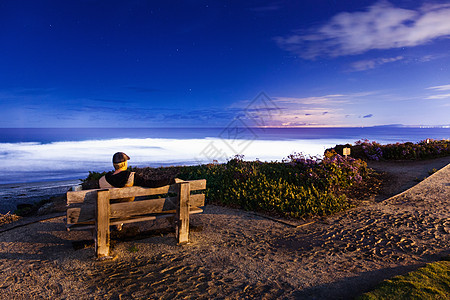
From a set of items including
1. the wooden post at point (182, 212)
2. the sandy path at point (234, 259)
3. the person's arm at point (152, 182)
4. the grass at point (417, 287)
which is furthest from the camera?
the wooden post at point (182, 212)

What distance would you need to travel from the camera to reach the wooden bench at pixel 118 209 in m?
4.98

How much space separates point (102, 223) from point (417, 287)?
508cm

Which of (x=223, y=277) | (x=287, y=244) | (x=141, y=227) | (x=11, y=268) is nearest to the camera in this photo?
(x=223, y=277)

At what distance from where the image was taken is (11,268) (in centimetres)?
488

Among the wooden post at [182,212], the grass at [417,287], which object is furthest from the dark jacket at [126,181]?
the grass at [417,287]

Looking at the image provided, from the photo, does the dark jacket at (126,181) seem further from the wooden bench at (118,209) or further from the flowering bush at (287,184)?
the flowering bush at (287,184)

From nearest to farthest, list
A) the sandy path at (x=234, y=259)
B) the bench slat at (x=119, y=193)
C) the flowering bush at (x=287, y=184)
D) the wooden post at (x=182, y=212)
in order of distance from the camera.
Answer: the sandy path at (x=234, y=259), the bench slat at (x=119, y=193), the wooden post at (x=182, y=212), the flowering bush at (x=287, y=184)

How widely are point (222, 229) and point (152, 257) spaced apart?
2.17 m

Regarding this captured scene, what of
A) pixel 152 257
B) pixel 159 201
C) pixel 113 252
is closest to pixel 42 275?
pixel 113 252

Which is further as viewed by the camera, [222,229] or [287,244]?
[222,229]

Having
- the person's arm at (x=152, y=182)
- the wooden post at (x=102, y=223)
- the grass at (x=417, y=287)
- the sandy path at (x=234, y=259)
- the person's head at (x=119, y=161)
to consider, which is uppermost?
the person's head at (x=119, y=161)

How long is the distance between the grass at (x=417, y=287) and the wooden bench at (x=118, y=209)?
346 centimetres

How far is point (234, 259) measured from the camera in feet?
17.2

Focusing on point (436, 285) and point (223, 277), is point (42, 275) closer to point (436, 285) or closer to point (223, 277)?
point (223, 277)
